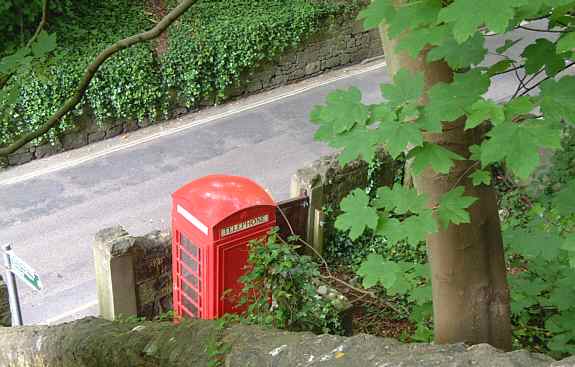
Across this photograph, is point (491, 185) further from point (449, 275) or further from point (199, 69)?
point (199, 69)

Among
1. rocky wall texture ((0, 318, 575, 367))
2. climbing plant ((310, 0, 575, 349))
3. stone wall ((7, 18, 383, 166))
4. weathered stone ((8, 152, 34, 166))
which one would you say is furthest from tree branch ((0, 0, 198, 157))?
stone wall ((7, 18, 383, 166))

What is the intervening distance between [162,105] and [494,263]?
10923 mm

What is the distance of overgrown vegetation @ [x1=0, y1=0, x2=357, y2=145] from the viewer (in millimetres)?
12883

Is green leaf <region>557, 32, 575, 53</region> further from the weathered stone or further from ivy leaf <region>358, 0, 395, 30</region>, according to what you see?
the weathered stone

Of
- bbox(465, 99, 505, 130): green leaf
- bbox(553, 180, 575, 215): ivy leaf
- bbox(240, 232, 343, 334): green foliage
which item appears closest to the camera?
bbox(465, 99, 505, 130): green leaf

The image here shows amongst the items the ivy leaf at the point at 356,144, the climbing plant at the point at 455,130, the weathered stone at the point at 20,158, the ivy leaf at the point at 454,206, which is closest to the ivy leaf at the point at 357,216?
the climbing plant at the point at 455,130

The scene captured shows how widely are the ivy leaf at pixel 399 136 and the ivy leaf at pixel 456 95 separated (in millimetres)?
93

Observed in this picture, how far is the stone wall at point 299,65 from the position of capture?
13.5 meters

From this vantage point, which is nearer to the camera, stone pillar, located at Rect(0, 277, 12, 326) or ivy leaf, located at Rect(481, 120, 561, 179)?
ivy leaf, located at Rect(481, 120, 561, 179)

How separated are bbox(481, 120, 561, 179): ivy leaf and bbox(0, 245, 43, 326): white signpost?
4.72m

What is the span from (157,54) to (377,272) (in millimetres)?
11007

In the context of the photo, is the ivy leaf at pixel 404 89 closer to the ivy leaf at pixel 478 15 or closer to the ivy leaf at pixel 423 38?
the ivy leaf at pixel 423 38

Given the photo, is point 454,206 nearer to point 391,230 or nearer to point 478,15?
point 391,230

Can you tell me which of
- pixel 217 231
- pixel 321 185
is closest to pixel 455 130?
pixel 217 231
